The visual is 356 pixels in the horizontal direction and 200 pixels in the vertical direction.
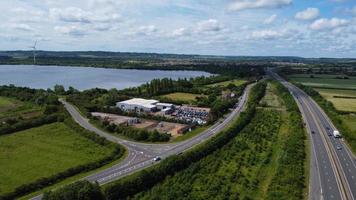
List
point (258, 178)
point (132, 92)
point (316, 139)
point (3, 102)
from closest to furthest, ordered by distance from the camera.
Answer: point (258, 178) → point (316, 139) → point (3, 102) → point (132, 92)

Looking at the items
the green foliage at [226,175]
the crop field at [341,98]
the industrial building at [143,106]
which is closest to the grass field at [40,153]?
the green foliage at [226,175]

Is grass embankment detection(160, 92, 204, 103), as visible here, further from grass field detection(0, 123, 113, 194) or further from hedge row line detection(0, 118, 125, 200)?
hedge row line detection(0, 118, 125, 200)

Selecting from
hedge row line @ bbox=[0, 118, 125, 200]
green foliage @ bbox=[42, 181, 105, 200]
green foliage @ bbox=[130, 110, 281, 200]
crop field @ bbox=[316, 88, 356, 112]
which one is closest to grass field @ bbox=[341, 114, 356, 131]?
crop field @ bbox=[316, 88, 356, 112]

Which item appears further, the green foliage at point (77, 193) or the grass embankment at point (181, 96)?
the grass embankment at point (181, 96)

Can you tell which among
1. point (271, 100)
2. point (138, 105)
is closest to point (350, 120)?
point (271, 100)

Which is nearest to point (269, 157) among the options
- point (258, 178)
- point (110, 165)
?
point (258, 178)

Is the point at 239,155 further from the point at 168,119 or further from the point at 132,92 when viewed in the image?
the point at 132,92

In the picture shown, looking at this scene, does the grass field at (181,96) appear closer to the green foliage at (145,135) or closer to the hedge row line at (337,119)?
the hedge row line at (337,119)
